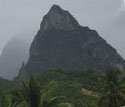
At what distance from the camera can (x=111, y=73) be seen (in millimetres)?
52438

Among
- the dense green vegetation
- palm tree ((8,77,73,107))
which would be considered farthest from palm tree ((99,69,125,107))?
palm tree ((8,77,73,107))

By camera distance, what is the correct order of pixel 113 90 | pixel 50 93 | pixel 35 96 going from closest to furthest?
1. pixel 50 93
2. pixel 35 96
3. pixel 113 90

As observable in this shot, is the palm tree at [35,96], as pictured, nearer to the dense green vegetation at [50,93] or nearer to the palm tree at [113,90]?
the dense green vegetation at [50,93]

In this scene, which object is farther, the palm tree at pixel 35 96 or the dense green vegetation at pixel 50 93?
the dense green vegetation at pixel 50 93

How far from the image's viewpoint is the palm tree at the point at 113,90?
51.0m

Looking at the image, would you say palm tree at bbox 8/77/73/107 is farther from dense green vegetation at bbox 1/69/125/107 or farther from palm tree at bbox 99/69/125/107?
palm tree at bbox 99/69/125/107

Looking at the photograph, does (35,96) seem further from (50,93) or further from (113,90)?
(113,90)

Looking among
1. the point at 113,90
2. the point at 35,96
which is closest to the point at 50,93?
the point at 35,96

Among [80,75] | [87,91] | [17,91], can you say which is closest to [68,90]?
[87,91]

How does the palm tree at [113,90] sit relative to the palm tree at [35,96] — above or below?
above

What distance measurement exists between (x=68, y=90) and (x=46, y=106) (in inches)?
4672

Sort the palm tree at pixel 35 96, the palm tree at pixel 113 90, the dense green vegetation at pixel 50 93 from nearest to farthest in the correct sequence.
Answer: the palm tree at pixel 35 96
the dense green vegetation at pixel 50 93
the palm tree at pixel 113 90

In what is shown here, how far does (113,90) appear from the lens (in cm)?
5141

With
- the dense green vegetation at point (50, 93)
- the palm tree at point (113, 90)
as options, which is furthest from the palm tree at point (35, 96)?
the palm tree at point (113, 90)
